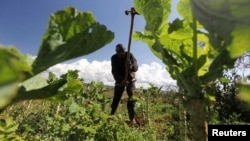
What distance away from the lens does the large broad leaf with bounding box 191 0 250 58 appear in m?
0.24

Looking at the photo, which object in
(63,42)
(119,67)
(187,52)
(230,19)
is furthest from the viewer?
(119,67)

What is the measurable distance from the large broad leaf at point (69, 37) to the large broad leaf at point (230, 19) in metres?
0.25

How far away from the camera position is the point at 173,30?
4.19ft

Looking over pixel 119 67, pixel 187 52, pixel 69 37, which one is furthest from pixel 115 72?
pixel 69 37

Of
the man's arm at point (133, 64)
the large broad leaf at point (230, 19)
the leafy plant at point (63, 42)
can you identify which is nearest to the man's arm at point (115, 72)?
the man's arm at point (133, 64)

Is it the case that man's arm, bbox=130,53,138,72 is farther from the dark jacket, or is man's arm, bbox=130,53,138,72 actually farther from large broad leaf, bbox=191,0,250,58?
large broad leaf, bbox=191,0,250,58

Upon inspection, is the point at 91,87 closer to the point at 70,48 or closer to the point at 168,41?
the point at 168,41

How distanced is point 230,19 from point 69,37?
14.3 inches

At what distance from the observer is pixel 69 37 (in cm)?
59

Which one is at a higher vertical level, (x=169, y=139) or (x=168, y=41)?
(x=168, y=41)

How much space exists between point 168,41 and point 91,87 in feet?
29.7

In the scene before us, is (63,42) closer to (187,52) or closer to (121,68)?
(187,52)

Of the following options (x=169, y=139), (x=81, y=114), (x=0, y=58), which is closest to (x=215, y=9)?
(x=0, y=58)

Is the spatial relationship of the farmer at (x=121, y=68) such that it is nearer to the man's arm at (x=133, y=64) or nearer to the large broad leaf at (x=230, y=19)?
the man's arm at (x=133, y=64)
